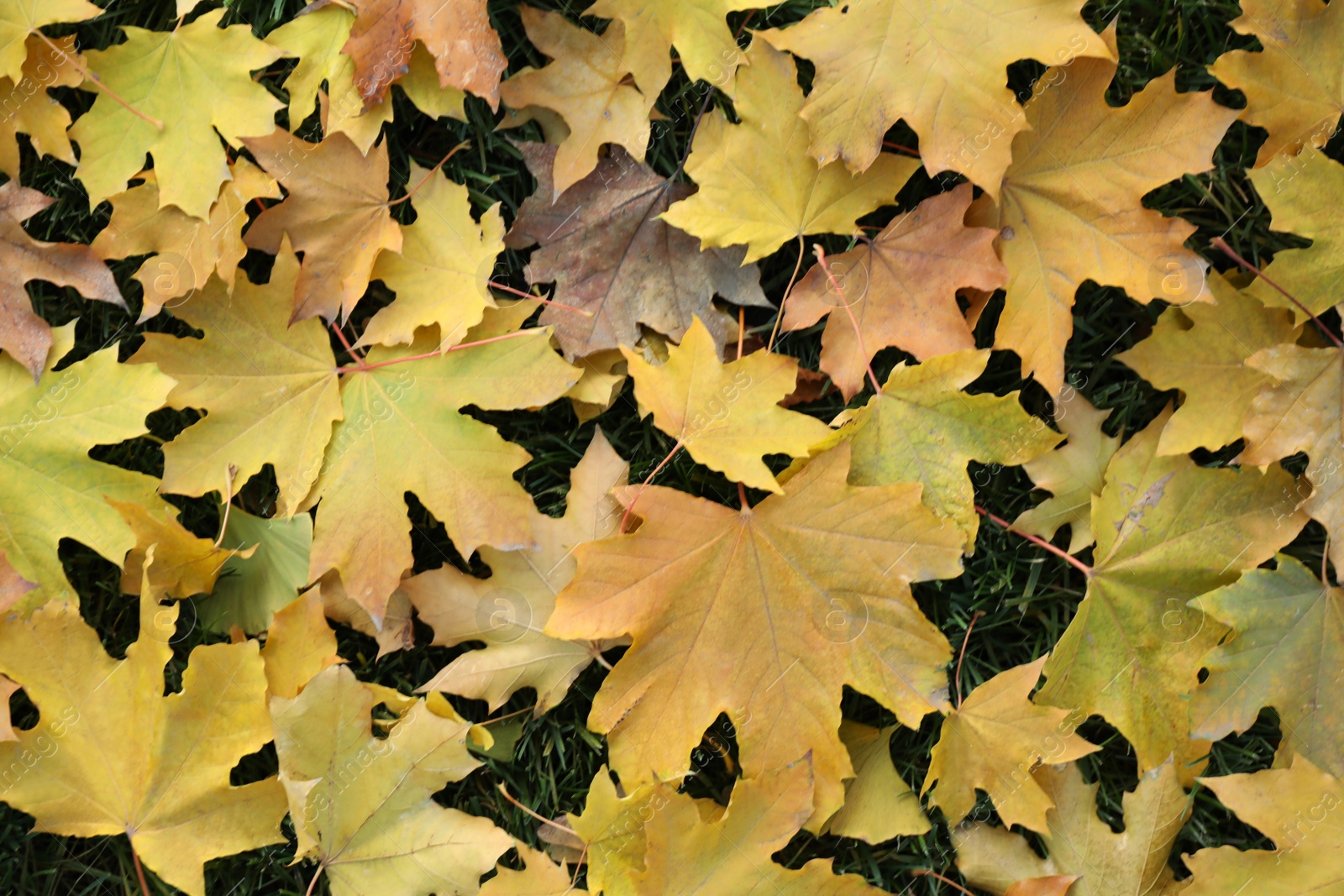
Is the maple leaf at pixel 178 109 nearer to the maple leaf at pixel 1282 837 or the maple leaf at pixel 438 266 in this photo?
the maple leaf at pixel 438 266

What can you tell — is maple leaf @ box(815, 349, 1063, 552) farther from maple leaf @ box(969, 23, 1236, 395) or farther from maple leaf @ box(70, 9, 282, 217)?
maple leaf @ box(70, 9, 282, 217)

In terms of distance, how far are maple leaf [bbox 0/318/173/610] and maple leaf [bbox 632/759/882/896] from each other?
98cm

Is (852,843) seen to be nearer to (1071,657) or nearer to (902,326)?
(1071,657)

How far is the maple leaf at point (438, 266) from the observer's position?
158cm

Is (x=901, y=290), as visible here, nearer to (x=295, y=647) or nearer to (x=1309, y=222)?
(x=1309, y=222)

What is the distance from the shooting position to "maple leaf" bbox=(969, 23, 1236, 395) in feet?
4.86

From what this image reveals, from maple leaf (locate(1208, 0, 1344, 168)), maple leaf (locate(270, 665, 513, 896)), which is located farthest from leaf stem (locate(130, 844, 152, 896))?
maple leaf (locate(1208, 0, 1344, 168))

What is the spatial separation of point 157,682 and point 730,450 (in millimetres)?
936

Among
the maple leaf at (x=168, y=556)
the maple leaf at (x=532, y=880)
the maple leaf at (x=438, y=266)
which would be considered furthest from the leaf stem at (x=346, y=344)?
the maple leaf at (x=532, y=880)

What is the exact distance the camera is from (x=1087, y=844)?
1566 millimetres

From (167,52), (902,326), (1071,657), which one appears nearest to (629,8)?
(902,326)

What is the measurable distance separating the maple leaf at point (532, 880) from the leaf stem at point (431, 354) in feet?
2.56

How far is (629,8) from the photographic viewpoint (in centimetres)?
147

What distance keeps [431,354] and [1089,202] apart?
107 centimetres
